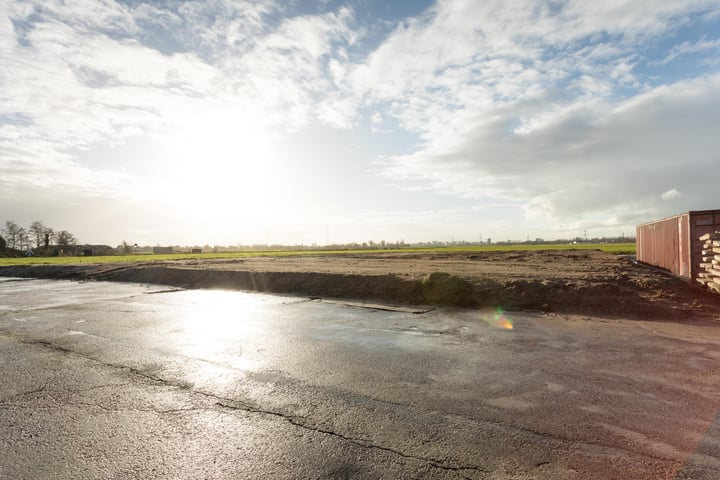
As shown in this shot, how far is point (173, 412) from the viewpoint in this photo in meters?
4.19

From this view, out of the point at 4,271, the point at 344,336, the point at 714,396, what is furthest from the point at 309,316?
the point at 4,271

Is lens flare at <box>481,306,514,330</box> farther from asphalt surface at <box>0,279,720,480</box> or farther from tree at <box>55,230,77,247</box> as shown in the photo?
tree at <box>55,230,77,247</box>

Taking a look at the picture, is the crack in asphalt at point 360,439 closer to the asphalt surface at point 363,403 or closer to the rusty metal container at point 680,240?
the asphalt surface at point 363,403

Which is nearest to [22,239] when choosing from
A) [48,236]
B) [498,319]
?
[48,236]

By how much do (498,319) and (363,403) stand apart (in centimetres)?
645

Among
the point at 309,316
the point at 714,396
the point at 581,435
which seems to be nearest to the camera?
the point at 581,435

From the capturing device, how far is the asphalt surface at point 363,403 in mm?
3150

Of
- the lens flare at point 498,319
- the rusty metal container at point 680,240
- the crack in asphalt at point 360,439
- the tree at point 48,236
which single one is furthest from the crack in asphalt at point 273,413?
the tree at point 48,236

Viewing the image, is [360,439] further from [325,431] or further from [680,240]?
[680,240]

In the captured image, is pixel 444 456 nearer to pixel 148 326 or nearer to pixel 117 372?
pixel 117 372

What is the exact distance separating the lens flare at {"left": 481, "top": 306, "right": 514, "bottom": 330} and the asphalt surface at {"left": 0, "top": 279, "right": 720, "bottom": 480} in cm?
60

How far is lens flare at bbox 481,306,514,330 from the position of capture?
9.03 m

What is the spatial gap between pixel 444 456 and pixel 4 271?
46256 millimetres

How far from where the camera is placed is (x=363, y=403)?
4395 mm
